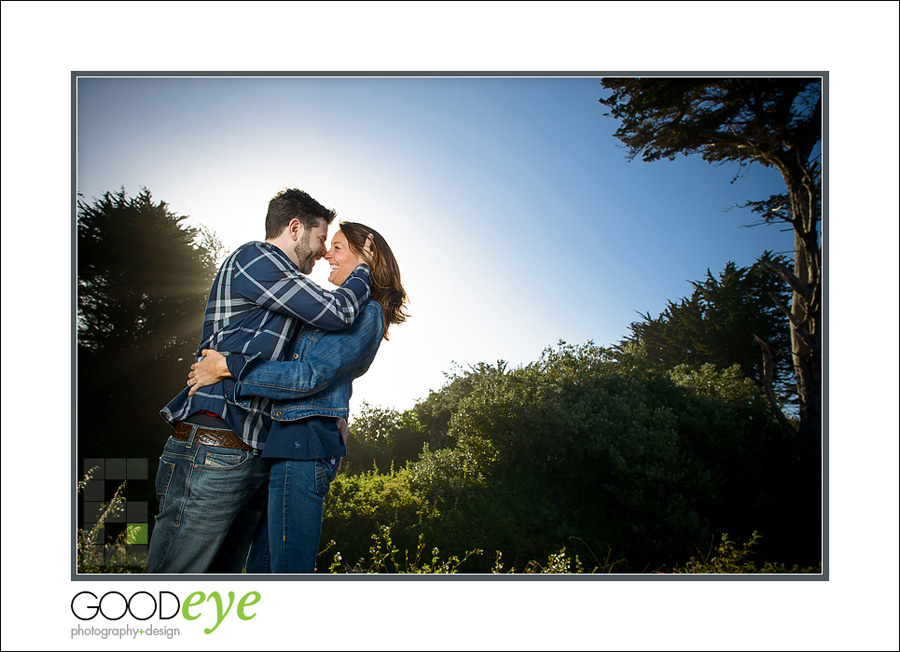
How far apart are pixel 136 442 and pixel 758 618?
3954 mm

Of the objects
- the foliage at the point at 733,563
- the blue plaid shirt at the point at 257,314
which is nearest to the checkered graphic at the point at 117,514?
the blue plaid shirt at the point at 257,314

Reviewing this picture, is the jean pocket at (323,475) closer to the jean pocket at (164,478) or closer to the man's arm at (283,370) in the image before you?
the man's arm at (283,370)

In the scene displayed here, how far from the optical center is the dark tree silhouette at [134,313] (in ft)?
10.3

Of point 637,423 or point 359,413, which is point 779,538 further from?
point 359,413

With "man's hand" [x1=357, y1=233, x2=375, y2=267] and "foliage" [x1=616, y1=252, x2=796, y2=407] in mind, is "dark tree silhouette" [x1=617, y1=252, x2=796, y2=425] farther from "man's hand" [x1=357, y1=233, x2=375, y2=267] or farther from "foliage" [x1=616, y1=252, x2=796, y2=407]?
"man's hand" [x1=357, y1=233, x2=375, y2=267]

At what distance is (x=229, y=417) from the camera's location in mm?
2266

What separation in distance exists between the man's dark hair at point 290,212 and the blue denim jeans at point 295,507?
1241 millimetres

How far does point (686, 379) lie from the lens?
3393 millimetres

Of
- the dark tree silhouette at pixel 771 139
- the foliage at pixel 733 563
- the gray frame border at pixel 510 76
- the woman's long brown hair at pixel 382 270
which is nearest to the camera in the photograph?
the woman's long brown hair at pixel 382 270

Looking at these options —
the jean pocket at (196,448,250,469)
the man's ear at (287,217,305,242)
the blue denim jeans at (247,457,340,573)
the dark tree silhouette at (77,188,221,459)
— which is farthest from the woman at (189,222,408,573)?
the dark tree silhouette at (77,188,221,459)

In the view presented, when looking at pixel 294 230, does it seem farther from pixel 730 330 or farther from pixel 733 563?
pixel 733 563

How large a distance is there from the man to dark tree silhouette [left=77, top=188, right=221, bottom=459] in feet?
3.36

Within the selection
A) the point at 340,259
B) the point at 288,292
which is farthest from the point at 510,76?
the point at 288,292

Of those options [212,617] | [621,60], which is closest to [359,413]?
[212,617]
